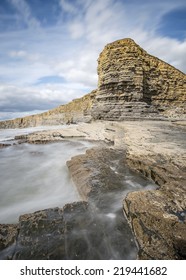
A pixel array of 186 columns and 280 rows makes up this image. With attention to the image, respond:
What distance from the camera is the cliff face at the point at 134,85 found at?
1616 centimetres

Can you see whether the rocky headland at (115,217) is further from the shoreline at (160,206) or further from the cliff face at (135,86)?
the cliff face at (135,86)

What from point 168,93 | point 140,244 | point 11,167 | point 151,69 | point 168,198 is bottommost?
point 11,167

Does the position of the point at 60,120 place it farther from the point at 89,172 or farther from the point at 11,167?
the point at 89,172

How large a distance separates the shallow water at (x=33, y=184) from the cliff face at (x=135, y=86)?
360 inches

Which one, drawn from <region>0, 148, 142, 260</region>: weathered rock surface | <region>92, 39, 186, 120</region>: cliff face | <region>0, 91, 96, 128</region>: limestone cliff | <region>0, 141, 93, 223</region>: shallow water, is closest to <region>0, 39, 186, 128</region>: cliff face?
<region>92, 39, 186, 120</region>: cliff face

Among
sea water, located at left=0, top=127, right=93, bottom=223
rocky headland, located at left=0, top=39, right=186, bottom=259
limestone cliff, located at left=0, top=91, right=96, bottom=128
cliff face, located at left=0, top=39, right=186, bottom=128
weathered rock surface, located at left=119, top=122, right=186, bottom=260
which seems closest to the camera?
weathered rock surface, located at left=119, top=122, right=186, bottom=260

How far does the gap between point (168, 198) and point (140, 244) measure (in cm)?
90

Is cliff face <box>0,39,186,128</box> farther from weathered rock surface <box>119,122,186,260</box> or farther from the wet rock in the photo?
the wet rock

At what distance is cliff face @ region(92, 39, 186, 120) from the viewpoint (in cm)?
1616

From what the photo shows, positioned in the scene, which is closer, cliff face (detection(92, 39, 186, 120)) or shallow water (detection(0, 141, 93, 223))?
shallow water (detection(0, 141, 93, 223))

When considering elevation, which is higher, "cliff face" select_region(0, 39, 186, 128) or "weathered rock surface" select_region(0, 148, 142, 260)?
"cliff face" select_region(0, 39, 186, 128)

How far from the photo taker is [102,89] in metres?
17.6

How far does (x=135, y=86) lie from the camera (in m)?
16.4
